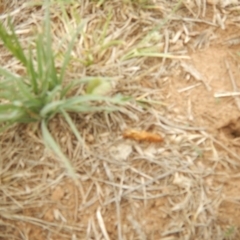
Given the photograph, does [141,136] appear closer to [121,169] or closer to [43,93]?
[121,169]

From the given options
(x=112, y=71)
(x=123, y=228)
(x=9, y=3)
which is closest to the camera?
(x=123, y=228)

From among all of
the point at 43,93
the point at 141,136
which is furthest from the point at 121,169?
the point at 43,93

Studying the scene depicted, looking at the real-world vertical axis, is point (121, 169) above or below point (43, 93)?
below

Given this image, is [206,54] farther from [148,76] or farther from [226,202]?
[226,202]

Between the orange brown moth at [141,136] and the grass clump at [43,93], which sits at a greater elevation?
the grass clump at [43,93]

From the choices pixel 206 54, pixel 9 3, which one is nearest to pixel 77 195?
pixel 206 54
